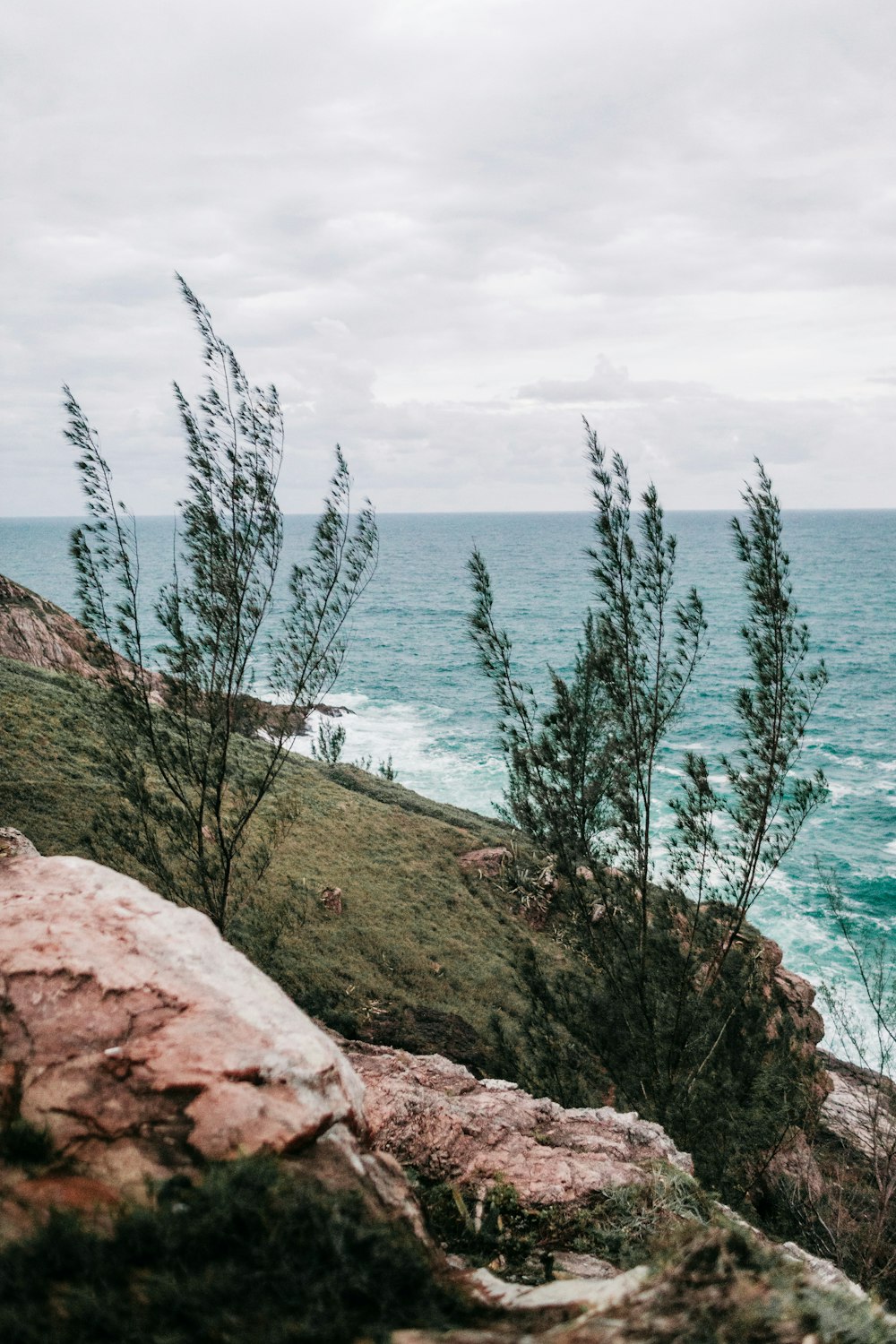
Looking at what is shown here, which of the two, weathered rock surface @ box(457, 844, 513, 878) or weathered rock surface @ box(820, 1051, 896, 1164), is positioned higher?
weathered rock surface @ box(457, 844, 513, 878)

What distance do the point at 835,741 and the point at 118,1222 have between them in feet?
188

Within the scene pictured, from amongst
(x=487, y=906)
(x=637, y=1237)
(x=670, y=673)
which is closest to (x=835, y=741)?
(x=487, y=906)

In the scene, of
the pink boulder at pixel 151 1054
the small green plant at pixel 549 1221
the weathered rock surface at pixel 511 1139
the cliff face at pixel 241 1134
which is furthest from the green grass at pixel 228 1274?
the weathered rock surface at pixel 511 1139

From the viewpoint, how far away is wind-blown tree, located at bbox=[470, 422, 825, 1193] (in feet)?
36.5

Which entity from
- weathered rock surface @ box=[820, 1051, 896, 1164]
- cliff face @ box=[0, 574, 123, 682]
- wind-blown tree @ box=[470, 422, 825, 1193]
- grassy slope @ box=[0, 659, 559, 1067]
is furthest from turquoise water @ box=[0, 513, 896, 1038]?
cliff face @ box=[0, 574, 123, 682]

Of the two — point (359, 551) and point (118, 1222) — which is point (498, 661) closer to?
point (359, 551)

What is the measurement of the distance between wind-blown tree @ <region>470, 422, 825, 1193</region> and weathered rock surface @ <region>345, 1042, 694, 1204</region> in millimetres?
2998

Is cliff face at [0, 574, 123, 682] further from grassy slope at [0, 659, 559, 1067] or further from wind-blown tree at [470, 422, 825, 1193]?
wind-blown tree at [470, 422, 825, 1193]

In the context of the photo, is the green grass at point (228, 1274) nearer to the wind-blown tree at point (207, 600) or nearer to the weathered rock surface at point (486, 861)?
the wind-blown tree at point (207, 600)

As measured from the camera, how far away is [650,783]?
1162cm

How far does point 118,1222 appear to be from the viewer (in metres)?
3.51

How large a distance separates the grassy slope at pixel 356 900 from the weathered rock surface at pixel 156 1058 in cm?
786

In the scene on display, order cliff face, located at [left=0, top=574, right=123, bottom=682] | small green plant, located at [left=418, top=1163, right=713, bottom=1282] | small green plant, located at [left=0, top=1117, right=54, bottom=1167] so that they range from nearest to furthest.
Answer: small green plant, located at [left=0, top=1117, right=54, bottom=1167] < small green plant, located at [left=418, top=1163, right=713, bottom=1282] < cliff face, located at [left=0, top=574, right=123, bottom=682]

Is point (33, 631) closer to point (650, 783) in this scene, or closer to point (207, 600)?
point (207, 600)
